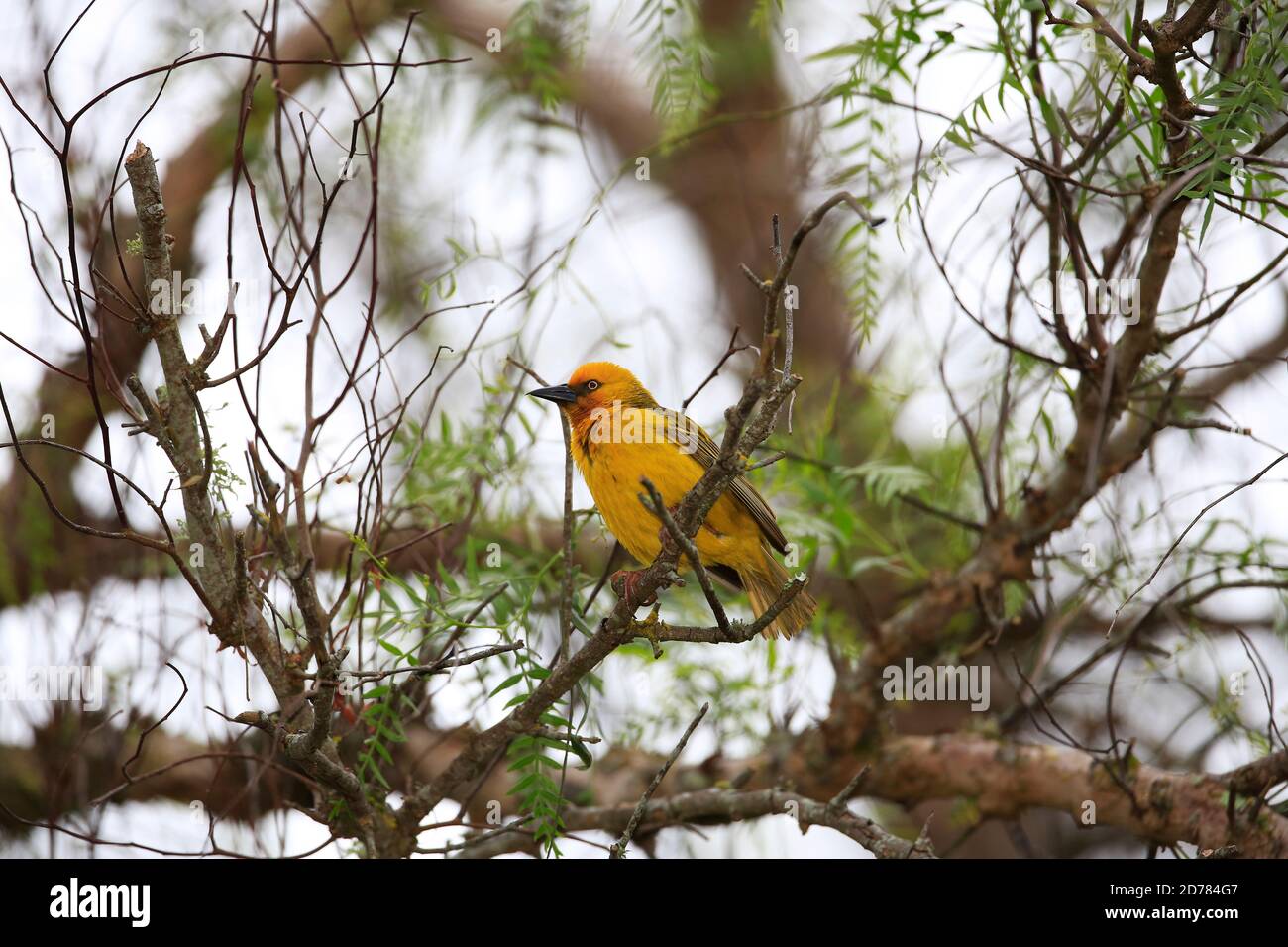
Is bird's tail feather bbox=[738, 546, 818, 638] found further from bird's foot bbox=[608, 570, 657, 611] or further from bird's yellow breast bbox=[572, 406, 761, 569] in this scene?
bird's foot bbox=[608, 570, 657, 611]

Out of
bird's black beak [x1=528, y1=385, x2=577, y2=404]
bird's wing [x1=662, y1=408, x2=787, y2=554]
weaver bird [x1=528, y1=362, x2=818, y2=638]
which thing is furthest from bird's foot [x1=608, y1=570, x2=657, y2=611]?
bird's black beak [x1=528, y1=385, x2=577, y2=404]

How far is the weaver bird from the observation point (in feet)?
11.3

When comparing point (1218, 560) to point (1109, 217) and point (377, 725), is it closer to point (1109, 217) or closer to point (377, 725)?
point (1109, 217)

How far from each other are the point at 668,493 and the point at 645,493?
13 centimetres

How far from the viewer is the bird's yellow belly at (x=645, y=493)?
11.1ft

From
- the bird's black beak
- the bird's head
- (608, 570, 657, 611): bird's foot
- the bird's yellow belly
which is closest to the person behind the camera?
(608, 570, 657, 611): bird's foot

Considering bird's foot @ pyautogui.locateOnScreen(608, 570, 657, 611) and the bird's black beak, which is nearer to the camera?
bird's foot @ pyautogui.locateOnScreen(608, 570, 657, 611)

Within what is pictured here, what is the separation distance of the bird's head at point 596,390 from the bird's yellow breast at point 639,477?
8.1 inches

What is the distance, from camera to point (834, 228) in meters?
5.96

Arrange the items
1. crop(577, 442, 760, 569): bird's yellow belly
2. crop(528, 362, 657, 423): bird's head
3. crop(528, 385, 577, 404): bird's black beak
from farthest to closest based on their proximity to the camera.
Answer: crop(528, 362, 657, 423): bird's head, crop(528, 385, 577, 404): bird's black beak, crop(577, 442, 760, 569): bird's yellow belly

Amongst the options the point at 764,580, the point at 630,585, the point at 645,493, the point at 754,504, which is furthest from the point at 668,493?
the point at 630,585

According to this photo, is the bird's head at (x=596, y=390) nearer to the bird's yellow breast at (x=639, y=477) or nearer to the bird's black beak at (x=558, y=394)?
the bird's black beak at (x=558, y=394)

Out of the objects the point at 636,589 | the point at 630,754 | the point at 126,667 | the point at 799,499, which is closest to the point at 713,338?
the point at 799,499
